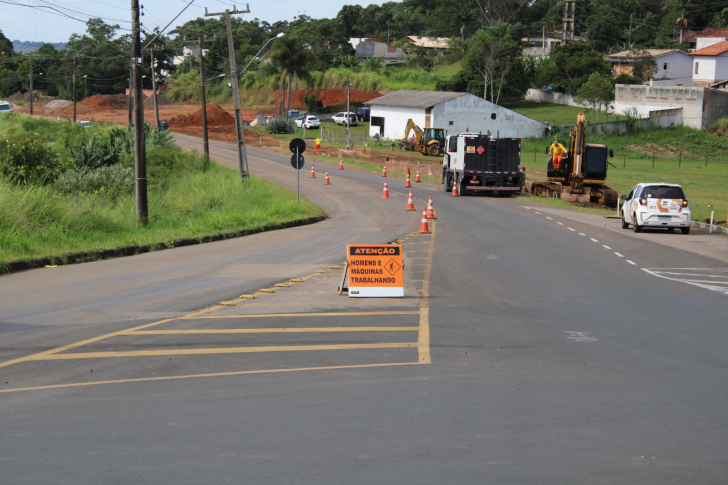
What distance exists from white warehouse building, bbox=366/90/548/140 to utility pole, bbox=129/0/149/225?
169 ft

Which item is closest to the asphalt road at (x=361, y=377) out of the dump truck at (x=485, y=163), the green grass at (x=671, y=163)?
the green grass at (x=671, y=163)

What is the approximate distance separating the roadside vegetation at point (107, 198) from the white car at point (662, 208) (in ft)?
39.7

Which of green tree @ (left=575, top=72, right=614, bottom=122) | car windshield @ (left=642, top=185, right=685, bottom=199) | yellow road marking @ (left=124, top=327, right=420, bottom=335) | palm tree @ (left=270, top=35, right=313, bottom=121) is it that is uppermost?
palm tree @ (left=270, top=35, right=313, bottom=121)

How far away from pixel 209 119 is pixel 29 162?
2071 inches

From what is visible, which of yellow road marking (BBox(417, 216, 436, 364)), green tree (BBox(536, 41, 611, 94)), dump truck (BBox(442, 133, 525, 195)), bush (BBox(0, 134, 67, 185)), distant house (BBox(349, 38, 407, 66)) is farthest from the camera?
distant house (BBox(349, 38, 407, 66))

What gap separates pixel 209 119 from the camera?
285ft

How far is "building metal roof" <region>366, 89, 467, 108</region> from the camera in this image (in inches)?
2874

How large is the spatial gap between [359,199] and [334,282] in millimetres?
23183

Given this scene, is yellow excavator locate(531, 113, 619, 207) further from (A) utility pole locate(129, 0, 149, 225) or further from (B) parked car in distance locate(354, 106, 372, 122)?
(B) parked car in distance locate(354, 106, 372, 122)

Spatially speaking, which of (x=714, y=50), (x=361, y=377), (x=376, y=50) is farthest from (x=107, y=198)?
(x=376, y=50)

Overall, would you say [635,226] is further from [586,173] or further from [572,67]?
[572,67]

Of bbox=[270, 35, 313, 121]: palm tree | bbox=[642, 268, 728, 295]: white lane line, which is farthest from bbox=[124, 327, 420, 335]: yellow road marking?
bbox=[270, 35, 313, 121]: palm tree

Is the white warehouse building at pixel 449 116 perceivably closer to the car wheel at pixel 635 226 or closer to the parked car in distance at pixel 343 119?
the parked car in distance at pixel 343 119

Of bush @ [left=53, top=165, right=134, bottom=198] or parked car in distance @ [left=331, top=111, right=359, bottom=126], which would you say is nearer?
bush @ [left=53, top=165, right=134, bottom=198]
